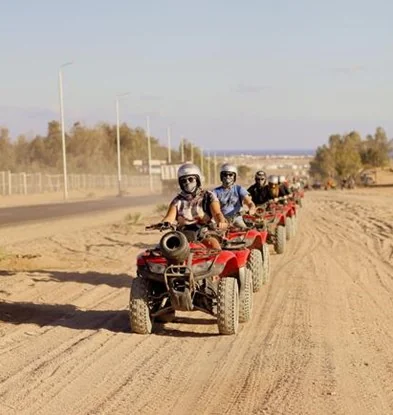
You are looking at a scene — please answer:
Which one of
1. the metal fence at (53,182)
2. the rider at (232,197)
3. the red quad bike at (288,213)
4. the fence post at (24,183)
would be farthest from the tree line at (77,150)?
the rider at (232,197)

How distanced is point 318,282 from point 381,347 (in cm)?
505

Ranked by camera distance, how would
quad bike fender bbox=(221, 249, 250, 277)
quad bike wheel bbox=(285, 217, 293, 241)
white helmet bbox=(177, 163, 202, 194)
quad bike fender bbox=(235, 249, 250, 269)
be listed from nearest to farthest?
quad bike fender bbox=(221, 249, 250, 277) → quad bike fender bbox=(235, 249, 250, 269) → white helmet bbox=(177, 163, 202, 194) → quad bike wheel bbox=(285, 217, 293, 241)

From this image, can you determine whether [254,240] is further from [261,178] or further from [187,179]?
[261,178]

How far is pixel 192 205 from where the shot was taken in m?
10.4

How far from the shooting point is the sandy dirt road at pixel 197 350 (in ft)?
22.0

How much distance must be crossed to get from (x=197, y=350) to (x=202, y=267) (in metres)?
1.07

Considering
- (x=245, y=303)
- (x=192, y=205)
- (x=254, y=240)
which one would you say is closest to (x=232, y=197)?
(x=254, y=240)

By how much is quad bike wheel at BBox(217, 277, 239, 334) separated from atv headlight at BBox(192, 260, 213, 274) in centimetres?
22

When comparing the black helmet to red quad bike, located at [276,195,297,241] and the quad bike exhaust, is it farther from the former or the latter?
the quad bike exhaust

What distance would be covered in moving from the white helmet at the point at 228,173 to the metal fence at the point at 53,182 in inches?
1831

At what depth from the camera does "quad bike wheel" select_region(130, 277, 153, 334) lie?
30.5 feet

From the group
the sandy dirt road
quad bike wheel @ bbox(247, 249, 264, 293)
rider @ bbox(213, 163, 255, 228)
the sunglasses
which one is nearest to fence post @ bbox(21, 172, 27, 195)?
the sandy dirt road

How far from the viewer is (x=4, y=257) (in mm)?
16500

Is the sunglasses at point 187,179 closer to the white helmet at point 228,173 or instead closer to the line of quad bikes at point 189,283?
the line of quad bikes at point 189,283
